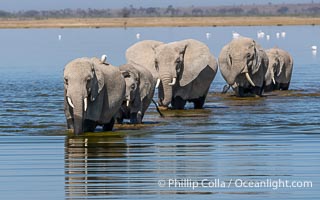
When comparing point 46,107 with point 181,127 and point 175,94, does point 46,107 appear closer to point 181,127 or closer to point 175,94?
point 175,94

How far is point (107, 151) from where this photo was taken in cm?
1919

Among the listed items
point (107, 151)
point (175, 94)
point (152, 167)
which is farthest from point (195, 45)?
point (152, 167)

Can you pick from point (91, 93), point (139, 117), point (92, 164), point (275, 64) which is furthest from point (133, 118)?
point (275, 64)

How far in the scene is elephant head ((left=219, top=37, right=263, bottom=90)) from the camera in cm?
3145

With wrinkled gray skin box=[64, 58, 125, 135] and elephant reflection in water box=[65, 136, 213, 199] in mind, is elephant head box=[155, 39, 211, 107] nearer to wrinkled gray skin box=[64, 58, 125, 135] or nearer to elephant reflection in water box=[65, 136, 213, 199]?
wrinkled gray skin box=[64, 58, 125, 135]

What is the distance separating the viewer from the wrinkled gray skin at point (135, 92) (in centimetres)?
2216

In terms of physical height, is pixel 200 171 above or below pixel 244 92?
above

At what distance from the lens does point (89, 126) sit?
2059cm

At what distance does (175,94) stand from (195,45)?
130cm

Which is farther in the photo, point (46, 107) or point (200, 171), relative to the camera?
point (46, 107)

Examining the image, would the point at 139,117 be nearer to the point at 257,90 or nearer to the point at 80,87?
the point at 80,87

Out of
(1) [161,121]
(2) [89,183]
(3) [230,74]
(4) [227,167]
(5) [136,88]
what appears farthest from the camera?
(3) [230,74]

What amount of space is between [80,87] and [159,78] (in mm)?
6500

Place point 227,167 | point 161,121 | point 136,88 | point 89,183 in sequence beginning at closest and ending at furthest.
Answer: point 89,183, point 227,167, point 136,88, point 161,121
